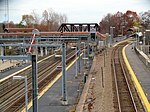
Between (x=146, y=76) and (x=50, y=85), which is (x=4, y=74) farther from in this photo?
(x=146, y=76)

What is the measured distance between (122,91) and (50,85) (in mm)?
4021

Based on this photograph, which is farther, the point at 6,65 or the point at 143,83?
the point at 6,65

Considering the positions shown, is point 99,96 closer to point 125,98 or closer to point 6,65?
point 125,98

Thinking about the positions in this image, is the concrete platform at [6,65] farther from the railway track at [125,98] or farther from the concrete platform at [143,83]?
the railway track at [125,98]

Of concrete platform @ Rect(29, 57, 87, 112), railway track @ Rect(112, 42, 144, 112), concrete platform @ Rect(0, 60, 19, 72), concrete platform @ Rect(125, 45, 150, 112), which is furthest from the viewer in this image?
concrete platform @ Rect(0, 60, 19, 72)

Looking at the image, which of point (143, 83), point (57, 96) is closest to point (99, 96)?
point (57, 96)

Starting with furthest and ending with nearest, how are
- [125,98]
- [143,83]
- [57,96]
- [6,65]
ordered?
[6,65] → [143,83] → [57,96] → [125,98]

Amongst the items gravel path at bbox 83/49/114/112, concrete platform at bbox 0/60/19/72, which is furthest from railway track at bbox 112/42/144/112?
concrete platform at bbox 0/60/19/72

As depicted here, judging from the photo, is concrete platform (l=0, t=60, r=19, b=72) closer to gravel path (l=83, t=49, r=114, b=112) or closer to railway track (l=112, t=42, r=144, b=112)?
gravel path (l=83, t=49, r=114, b=112)

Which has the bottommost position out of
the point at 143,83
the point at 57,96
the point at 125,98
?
the point at 57,96

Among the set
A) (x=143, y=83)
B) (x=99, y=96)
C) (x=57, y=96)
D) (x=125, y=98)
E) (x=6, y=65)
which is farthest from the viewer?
(x=6, y=65)

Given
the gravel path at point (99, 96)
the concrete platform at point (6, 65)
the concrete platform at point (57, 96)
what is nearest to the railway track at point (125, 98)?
the gravel path at point (99, 96)

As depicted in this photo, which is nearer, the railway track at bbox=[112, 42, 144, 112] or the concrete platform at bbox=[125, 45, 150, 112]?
the railway track at bbox=[112, 42, 144, 112]

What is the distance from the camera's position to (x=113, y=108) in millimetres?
10844
